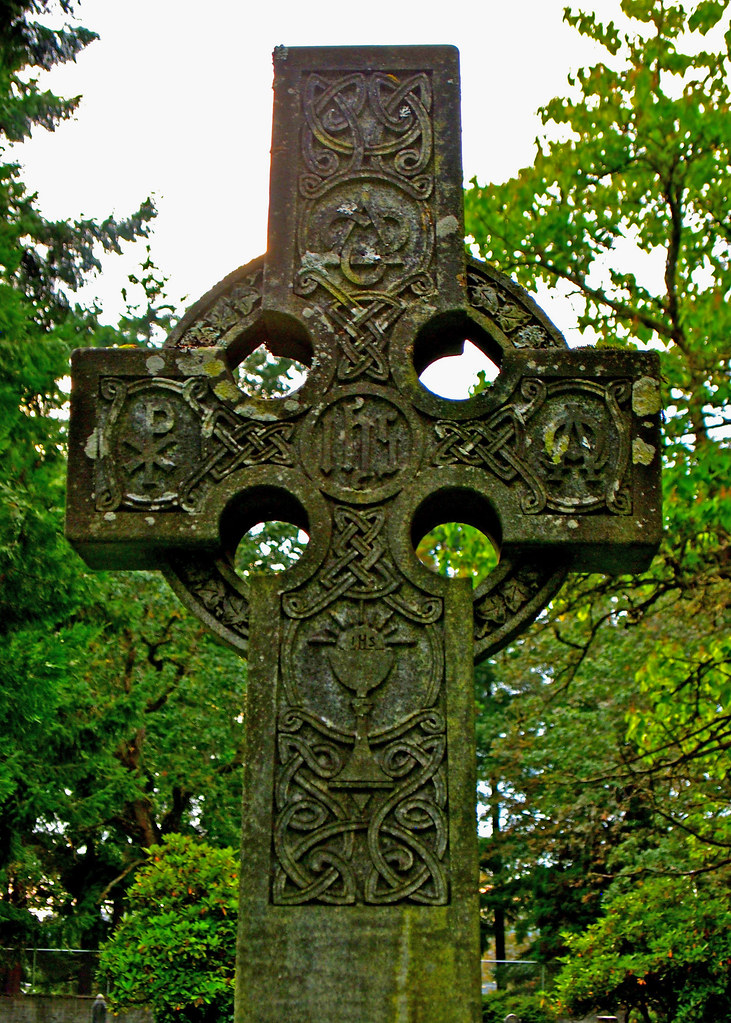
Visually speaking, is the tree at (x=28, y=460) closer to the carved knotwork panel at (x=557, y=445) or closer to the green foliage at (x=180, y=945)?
the green foliage at (x=180, y=945)

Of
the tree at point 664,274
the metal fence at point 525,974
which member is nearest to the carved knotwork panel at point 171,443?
the tree at point 664,274

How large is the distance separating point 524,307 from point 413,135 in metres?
0.85

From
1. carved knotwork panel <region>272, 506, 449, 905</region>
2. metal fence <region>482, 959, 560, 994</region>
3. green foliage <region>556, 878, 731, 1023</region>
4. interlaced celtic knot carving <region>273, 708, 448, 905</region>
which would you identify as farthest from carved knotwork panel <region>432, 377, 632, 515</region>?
metal fence <region>482, 959, 560, 994</region>

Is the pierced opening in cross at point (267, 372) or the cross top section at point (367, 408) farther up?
the pierced opening in cross at point (267, 372)

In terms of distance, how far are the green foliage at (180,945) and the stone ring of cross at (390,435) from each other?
9450 mm

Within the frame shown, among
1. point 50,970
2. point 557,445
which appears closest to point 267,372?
point 50,970

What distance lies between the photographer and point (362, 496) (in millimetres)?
4004

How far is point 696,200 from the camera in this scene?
10.1 m

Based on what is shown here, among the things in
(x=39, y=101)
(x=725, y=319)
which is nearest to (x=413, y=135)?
(x=725, y=319)

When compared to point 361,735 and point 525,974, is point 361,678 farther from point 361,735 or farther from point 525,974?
point 525,974

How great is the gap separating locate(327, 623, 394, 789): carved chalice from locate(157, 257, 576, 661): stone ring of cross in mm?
311

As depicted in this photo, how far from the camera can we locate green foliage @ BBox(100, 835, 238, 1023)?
12203 mm

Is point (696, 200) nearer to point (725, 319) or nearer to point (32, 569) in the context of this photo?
point (725, 319)

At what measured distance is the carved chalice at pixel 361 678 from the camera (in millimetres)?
3625
